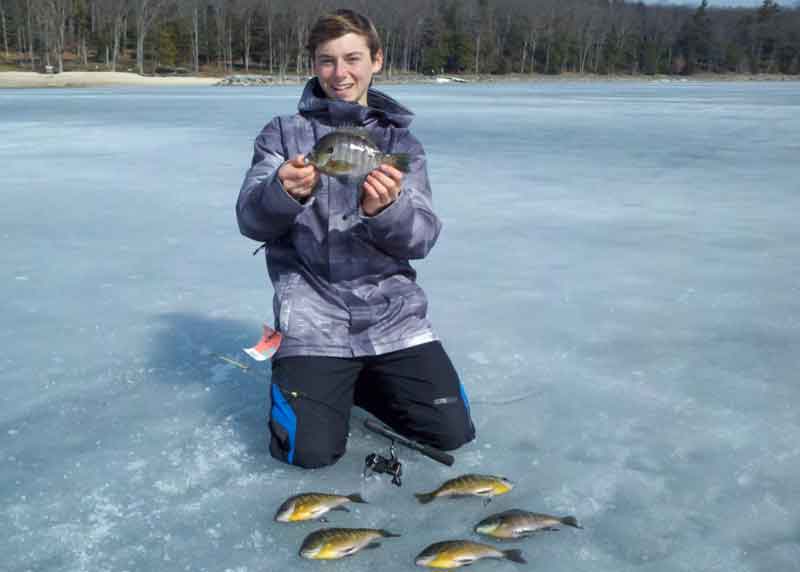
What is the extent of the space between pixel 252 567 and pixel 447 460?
819 mm

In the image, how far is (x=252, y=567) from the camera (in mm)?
A: 2168

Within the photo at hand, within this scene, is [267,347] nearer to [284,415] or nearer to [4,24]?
[284,415]

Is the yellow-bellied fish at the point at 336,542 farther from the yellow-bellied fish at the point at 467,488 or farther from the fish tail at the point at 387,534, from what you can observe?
the yellow-bellied fish at the point at 467,488

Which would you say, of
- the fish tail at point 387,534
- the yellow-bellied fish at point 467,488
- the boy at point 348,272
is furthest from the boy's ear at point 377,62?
the fish tail at point 387,534

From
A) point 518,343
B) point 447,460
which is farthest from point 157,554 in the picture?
point 518,343

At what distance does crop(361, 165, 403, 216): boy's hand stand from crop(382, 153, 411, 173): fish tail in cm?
2

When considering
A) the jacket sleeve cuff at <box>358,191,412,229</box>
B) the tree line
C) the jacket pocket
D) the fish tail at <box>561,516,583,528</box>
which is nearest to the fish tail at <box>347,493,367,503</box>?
the fish tail at <box>561,516,583,528</box>

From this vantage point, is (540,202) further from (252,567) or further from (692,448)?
(252,567)

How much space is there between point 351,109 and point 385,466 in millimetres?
1408

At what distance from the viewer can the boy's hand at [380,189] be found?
8.53 ft

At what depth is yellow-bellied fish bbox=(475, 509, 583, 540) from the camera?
7.48 ft

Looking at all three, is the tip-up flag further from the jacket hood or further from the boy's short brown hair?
the boy's short brown hair

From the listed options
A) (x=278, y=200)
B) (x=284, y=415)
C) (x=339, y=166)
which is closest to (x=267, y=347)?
(x=284, y=415)

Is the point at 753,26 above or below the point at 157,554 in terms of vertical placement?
above
